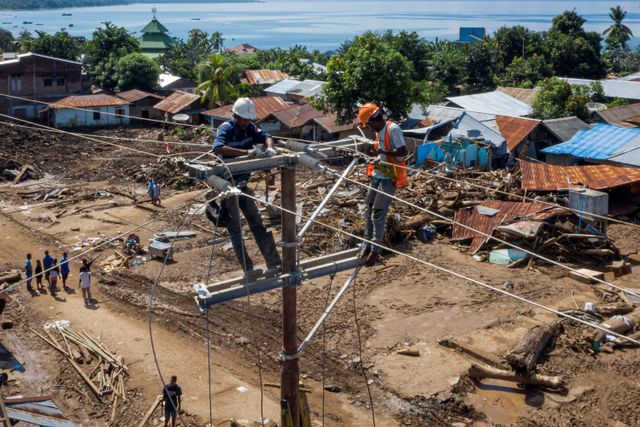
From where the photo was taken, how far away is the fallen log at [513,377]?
10961mm

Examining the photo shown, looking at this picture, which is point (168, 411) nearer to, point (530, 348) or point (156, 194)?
point (530, 348)

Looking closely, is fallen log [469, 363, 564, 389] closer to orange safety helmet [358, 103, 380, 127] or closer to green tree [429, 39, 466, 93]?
orange safety helmet [358, 103, 380, 127]

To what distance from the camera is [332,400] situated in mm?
10992

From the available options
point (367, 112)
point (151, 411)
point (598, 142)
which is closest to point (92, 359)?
point (151, 411)

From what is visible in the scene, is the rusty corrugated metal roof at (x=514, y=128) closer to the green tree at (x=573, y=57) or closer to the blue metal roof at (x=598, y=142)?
the blue metal roof at (x=598, y=142)

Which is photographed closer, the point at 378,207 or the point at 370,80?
the point at 378,207

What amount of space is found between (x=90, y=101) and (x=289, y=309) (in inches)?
1543

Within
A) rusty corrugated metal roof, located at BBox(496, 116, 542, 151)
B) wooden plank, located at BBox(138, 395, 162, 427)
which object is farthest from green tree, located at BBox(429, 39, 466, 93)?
wooden plank, located at BBox(138, 395, 162, 427)

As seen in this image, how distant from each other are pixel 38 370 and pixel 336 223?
958 centimetres

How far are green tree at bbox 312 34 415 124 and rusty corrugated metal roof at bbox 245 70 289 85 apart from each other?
970 inches

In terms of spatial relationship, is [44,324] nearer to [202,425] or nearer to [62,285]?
[62,285]

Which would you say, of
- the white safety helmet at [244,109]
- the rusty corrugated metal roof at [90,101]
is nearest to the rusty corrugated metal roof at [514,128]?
the white safety helmet at [244,109]

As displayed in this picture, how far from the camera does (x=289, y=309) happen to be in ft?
19.6

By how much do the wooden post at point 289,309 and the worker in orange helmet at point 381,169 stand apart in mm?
918
